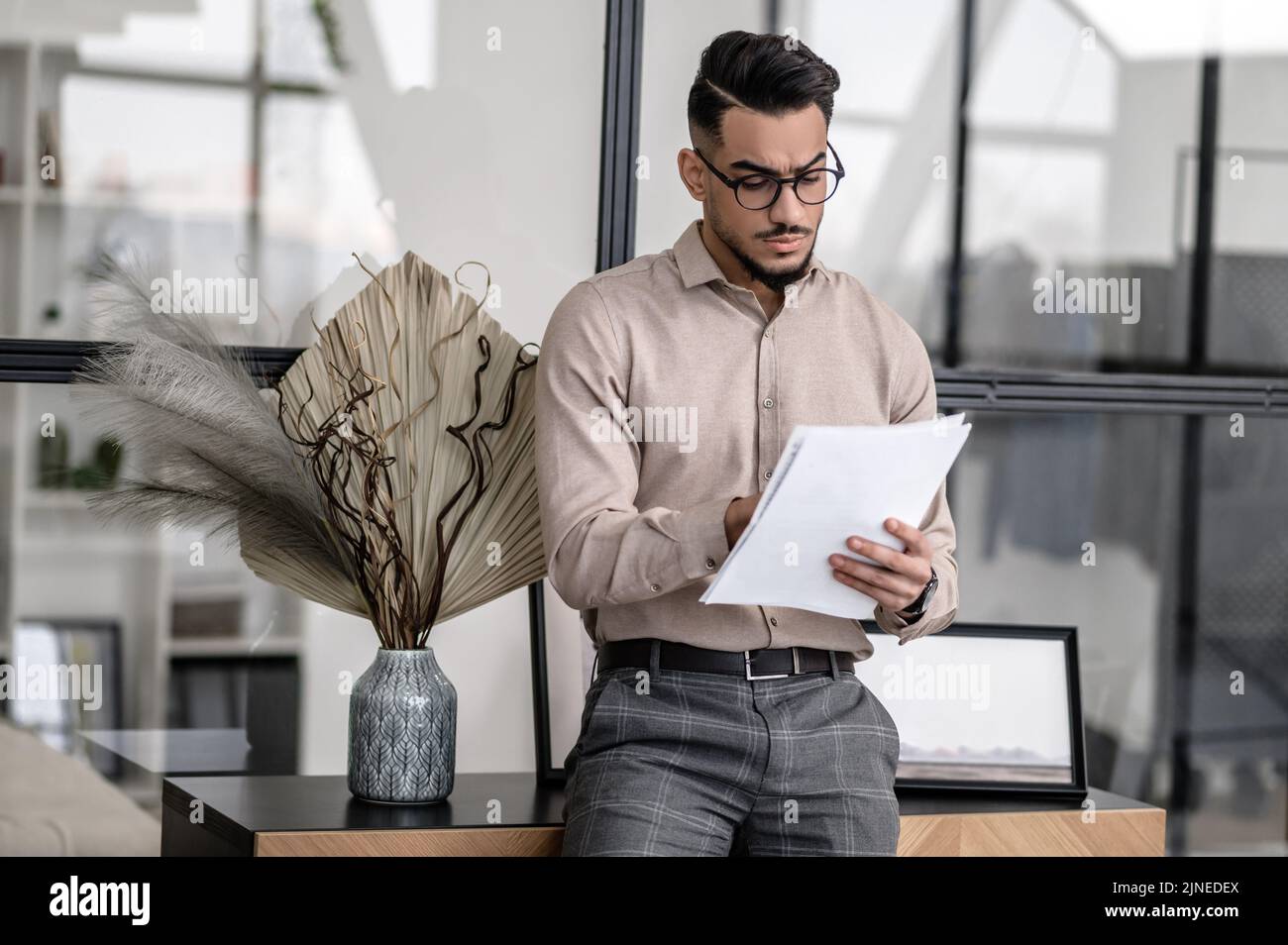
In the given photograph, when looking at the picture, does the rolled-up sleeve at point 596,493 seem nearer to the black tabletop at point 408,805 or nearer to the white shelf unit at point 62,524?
the black tabletop at point 408,805

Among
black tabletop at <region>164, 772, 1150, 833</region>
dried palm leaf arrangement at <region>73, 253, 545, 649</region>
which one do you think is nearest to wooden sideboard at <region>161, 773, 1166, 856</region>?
black tabletop at <region>164, 772, 1150, 833</region>

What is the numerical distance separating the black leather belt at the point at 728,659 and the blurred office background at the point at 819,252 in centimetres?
47

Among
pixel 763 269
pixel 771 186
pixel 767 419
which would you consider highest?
pixel 771 186

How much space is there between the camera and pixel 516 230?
8.76 feet

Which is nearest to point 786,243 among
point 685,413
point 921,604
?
point 685,413

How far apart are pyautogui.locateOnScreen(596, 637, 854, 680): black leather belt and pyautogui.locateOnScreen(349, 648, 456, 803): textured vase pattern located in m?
0.29

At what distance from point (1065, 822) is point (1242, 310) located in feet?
4.87

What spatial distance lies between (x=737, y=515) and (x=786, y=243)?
44 cm

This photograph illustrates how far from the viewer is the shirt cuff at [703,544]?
73.6 inches

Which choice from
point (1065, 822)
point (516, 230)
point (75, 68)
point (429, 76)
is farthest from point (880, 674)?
point (75, 68)

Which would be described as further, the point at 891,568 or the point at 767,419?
the point at 767,419

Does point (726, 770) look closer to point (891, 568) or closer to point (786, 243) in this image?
point (891, 568)

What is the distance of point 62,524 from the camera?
106 inches

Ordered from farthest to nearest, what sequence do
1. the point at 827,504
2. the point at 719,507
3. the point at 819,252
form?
the point at 819,252 < the point at 719,507 < the point at 827,504
